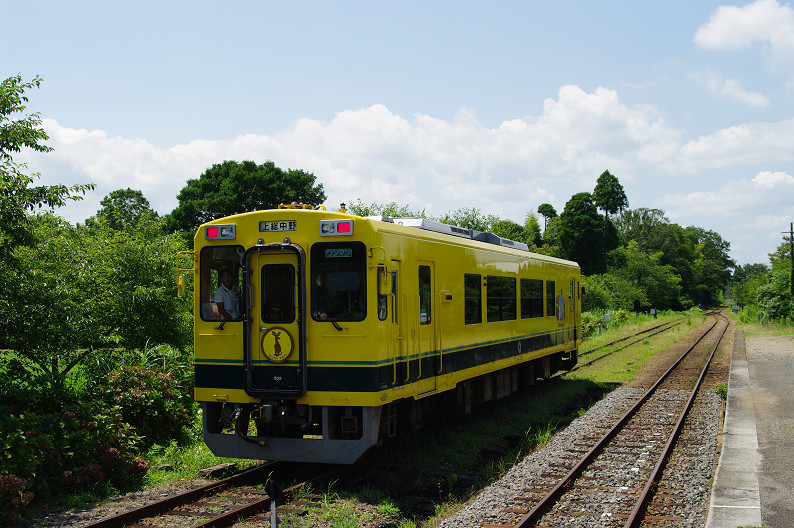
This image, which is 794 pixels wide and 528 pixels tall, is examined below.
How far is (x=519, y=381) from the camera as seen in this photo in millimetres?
15500

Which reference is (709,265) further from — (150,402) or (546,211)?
(150,402)

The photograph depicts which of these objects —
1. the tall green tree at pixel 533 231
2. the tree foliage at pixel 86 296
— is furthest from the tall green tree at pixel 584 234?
the tree foliage at pixel 86 296

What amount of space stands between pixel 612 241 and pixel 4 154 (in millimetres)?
71571

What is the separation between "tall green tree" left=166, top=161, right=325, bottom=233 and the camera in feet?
148

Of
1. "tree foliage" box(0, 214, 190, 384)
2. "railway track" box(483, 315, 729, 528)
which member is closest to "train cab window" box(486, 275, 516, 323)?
"railway track" box(483, 315, 729, 528)

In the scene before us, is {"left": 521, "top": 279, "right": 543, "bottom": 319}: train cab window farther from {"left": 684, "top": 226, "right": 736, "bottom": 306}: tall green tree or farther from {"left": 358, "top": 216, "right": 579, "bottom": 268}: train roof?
{"left": 684, "top": 226, "right": 736, "bottom": 306}: tall green tree

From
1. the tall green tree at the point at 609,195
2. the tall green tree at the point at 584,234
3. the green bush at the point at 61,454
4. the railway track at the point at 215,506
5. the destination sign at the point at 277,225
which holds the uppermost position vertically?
the tall green tree at the point at 609,195

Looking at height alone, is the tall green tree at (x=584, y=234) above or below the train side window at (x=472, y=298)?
above

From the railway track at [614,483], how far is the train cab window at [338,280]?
283 centimetres

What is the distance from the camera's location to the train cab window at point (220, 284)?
8.83 m

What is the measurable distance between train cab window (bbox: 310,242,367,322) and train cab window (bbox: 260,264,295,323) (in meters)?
0.30

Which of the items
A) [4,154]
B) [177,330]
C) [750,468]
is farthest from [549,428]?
[4,154]

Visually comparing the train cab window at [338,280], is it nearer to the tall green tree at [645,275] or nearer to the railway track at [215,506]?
the railway track at [215,506]

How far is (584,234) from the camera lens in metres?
70.1
